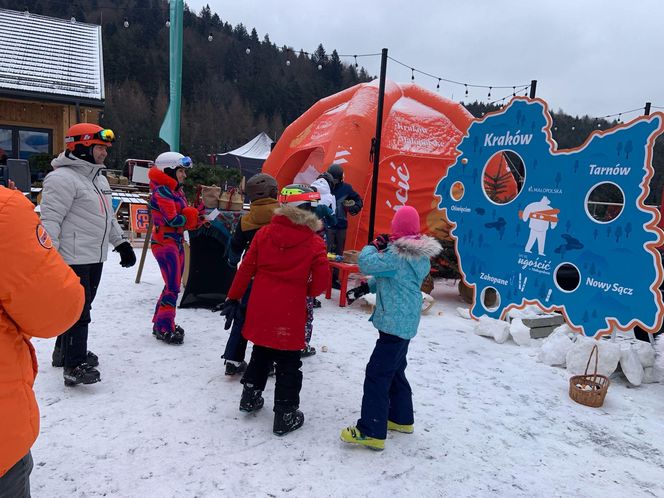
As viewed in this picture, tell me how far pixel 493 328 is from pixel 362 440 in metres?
3.12

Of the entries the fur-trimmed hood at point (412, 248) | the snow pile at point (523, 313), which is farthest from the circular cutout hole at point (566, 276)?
the fur-trimmed hood at point (412, 248)

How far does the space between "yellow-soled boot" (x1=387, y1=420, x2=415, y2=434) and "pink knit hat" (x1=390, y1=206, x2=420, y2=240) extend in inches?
52.9

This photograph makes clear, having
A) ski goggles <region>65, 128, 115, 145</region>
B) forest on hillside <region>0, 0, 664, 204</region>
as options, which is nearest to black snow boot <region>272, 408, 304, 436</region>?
ski goggles <region>65, 128, 115, 145</region>

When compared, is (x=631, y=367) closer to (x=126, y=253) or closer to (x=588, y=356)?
(x=588, y=356)

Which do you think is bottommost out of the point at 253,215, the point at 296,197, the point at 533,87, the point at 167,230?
the point at 167,230

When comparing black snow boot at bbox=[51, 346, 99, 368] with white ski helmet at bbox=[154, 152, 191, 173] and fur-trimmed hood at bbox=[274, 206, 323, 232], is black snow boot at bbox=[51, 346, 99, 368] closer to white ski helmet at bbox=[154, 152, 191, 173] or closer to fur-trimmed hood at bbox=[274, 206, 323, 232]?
white ski helmet at bbox=[154, 152, 191, 173]

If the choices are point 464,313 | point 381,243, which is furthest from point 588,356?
point 381,243

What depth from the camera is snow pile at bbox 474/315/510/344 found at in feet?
17.9

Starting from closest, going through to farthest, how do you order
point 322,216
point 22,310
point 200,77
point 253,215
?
point 22,310 → point 253,215 → point 322,216 → point 200,77

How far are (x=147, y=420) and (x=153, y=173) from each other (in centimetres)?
227

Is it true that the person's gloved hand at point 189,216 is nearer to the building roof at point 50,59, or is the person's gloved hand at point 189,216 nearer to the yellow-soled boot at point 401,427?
the yellow-soled boot at point 401,427

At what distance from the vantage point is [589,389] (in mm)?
4164

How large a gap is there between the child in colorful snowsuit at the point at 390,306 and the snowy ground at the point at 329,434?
0.77 ft

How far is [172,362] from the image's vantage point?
4141 mm
